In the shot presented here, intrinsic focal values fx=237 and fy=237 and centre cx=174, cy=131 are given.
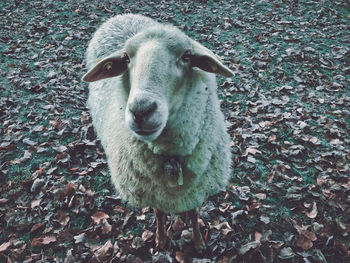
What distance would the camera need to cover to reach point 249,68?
5.41 metres

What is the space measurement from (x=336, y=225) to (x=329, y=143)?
1389 mm

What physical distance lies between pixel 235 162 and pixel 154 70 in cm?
223

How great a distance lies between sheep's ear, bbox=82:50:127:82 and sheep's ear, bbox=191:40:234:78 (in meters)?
0.63

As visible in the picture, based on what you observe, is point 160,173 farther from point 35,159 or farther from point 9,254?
point 35,159

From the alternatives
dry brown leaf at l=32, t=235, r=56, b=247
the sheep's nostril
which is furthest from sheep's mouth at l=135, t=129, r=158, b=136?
dry brown leaf at l=32, t=235, r=56, b=247

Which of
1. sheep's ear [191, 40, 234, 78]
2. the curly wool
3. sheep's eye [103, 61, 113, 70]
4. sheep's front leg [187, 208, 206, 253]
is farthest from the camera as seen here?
sheep's front leg [187, 208, 206, 253]

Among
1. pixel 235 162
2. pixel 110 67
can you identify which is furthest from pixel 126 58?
pixel 235 162

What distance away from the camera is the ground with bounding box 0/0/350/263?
8.47 feet

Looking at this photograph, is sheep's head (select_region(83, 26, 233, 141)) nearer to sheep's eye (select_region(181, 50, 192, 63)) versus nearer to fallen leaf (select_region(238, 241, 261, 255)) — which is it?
sheep's eye (select_region(181, 50, 192, 63))

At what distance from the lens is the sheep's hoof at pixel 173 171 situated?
2.03m

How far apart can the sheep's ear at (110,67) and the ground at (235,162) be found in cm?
166

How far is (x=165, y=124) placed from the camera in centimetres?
176

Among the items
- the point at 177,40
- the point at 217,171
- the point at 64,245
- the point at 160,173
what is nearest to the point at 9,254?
the point at 64,245

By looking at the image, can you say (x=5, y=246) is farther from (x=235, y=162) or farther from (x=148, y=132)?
(x=235, y=162)
